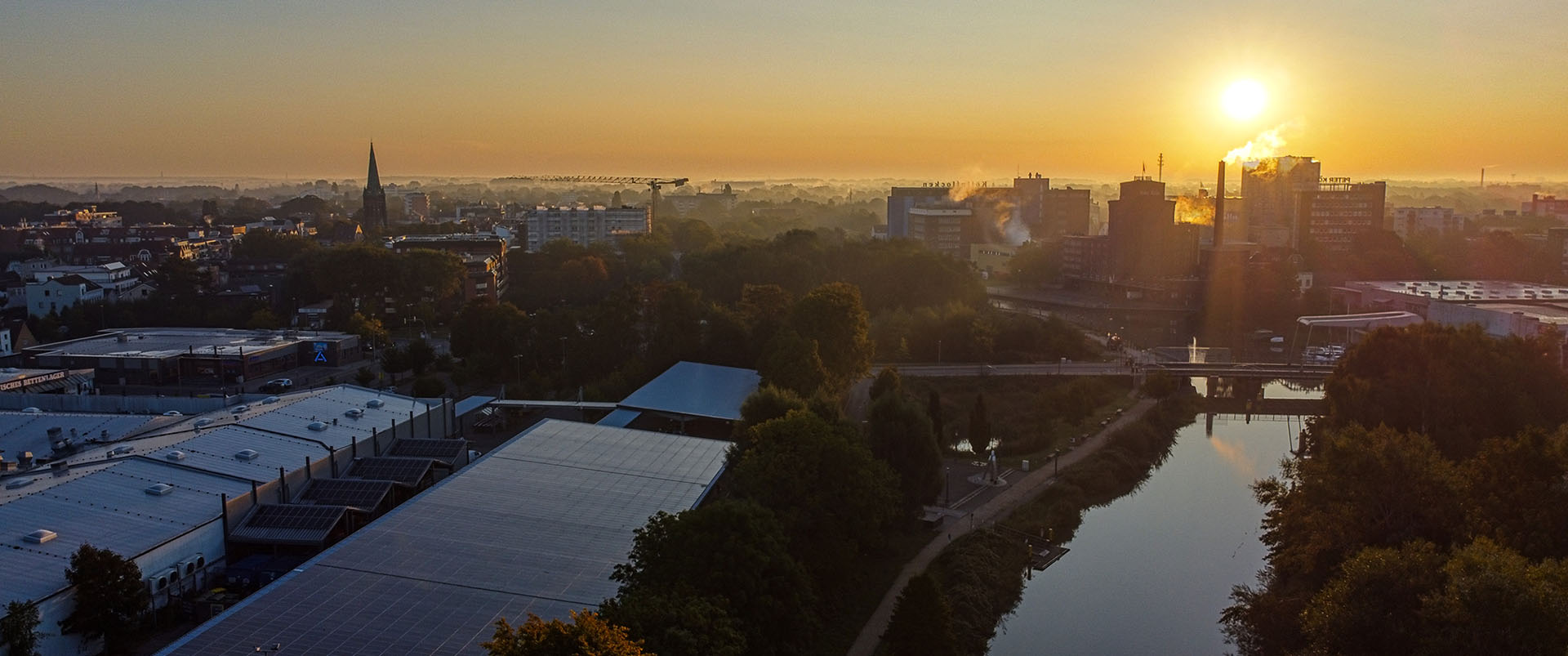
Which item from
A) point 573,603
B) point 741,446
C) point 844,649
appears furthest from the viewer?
point 741,446

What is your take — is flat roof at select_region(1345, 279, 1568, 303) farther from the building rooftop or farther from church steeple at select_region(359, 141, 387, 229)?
church steeple at select_region(359, 141, 387, 229)

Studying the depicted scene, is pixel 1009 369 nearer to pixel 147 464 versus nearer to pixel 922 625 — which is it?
pixel 922 625

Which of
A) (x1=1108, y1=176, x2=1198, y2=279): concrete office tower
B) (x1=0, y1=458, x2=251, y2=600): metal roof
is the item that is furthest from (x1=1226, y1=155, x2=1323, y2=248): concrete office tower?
(x1=0, y1=458, x2=251, y2=600): metal roof

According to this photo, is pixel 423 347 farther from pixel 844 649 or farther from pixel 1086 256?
pixel 1086 256

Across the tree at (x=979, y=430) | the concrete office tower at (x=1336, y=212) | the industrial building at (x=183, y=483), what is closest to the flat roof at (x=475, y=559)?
the industrial building at (x=183, y=483)

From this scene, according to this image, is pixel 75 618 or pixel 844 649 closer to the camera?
pixel 75 618

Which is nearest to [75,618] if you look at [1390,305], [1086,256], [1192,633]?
[1192,633]
